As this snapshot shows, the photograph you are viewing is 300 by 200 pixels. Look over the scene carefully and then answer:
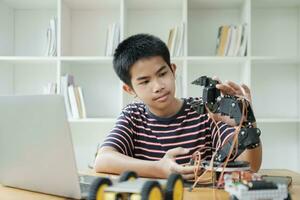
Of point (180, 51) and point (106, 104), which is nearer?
point (180, 51)

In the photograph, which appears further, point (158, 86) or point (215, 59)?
point (215, 59)

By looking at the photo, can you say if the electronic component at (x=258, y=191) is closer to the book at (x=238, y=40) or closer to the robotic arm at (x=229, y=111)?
the robotic arm at (x=229, y=111)

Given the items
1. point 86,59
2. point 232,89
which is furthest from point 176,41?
point 232,89

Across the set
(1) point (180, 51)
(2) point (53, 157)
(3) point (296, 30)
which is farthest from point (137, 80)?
(3) point (296, 30)

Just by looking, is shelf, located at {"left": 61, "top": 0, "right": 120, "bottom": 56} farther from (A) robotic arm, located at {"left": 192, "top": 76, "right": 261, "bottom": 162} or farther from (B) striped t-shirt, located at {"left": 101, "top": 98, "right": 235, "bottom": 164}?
(A) robotic arm, located at {"left": 192, "top": 76, "right": 261, "bottom": 162}

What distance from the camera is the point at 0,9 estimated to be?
269 centimetres

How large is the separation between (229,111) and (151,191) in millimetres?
361

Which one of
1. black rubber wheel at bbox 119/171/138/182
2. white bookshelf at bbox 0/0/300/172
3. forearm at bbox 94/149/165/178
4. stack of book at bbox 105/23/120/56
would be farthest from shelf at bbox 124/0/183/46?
black rubber wheel at bbox 119/171/138/182

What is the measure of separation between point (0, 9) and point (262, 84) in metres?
1.91

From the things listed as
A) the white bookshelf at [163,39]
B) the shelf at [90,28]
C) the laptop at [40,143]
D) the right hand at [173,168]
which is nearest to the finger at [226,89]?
the right hand at [173,168]

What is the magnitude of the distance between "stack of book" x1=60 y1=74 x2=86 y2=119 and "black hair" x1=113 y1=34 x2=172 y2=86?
41.2 inches

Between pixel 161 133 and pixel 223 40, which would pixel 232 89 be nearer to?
pixel 161 133

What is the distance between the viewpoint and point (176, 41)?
252 cm

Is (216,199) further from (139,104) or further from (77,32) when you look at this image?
(77,32)
